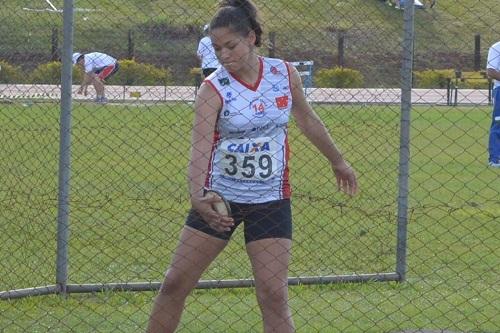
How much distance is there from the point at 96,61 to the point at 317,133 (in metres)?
4.40

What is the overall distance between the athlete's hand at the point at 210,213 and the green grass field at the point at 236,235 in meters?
1.75

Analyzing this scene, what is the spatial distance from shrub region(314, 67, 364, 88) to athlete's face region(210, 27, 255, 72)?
489 cm

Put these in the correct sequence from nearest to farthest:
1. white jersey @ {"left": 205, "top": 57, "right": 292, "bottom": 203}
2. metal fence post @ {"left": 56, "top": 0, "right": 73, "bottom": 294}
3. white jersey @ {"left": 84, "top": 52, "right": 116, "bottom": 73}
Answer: white jersey @ {"left": 205, "top": 57, "right": 292, "bottom": 203}
metal fence post @ {"left": 56, "top": 0, "right": 73, "bottom": 294}
white jersey @ {"left": 84, "top": 52, "right": 116, "bottom": 73}

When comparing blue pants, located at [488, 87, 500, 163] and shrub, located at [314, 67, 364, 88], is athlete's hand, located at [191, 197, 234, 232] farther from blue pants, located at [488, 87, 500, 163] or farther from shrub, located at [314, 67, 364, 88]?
blue pants, located at [488, 87, 500, 163]

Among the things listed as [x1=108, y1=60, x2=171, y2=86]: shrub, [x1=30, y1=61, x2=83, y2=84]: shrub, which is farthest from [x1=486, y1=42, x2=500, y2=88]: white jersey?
[x1=30, y1=61, x2=83, y2=84]: shrub

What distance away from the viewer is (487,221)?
33.8 feet

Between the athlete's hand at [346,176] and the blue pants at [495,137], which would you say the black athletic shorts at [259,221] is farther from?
the blue pants at [495,137]

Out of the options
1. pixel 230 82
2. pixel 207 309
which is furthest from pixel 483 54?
pixel 230 82

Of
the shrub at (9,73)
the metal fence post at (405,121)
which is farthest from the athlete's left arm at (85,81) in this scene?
the metal fence post at (405,121)

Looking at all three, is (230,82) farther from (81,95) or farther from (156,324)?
(81,95)

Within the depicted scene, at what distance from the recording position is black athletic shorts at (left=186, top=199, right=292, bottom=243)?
525cm

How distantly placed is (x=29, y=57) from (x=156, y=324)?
10.8 feet

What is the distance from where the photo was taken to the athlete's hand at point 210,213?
512 cm

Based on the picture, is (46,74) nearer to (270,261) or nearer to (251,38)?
(251,38)
